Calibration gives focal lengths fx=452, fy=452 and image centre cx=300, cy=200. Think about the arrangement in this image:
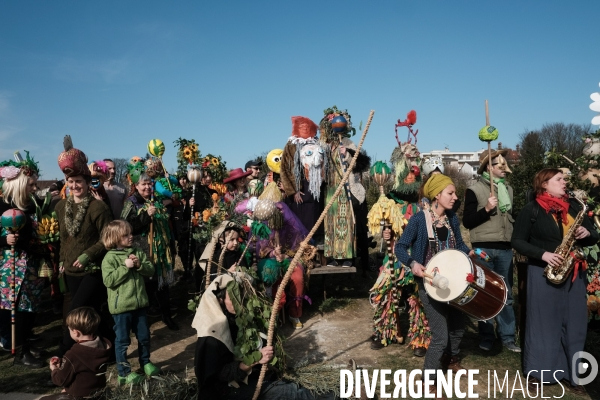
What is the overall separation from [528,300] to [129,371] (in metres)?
3.74

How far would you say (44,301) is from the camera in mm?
7410

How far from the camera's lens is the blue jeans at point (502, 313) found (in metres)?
4.91

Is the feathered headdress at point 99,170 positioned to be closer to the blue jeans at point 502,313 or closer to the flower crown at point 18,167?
the flower crown at point 18,167

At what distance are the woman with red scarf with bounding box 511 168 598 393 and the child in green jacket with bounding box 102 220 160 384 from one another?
3.52 metres

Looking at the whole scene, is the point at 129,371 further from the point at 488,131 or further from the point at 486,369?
the point at 488,131

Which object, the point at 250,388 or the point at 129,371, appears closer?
the point at 250,388

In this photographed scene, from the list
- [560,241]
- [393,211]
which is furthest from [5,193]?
[560,241]

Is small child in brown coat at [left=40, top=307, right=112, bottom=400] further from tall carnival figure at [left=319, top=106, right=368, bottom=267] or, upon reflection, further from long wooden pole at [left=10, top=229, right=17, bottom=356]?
tall carnival figure at [left=319, top=106, right=368, bottom=267]

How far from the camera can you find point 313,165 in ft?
21.6

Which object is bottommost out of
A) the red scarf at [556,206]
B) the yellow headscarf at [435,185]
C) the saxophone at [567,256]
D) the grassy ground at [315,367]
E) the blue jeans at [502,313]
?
the grassy ground at [315,367]

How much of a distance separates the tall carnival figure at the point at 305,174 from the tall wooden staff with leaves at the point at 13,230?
3.42 meters

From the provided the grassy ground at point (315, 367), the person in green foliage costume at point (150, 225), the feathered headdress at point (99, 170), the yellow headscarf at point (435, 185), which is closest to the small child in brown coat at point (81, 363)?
the grassy ground at point (315, 367)

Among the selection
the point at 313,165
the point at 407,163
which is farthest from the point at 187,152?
the point at 407,163

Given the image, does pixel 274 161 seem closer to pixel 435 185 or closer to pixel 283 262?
pixel 283 262
